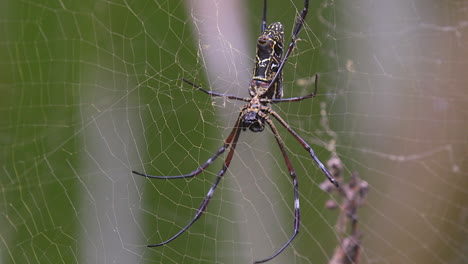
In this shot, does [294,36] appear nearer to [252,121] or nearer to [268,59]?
[268,59]


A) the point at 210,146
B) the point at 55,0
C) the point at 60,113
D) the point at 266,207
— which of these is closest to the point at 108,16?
the point at 55,0

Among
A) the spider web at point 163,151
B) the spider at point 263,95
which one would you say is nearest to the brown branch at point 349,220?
the spider at point 263,95

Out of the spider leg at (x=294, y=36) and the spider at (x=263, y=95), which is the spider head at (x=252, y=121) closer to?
the spider at (x=263, y=95)

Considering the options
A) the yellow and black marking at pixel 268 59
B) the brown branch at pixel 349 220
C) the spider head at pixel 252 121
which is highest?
the yellow and black marking at pixel 268 59

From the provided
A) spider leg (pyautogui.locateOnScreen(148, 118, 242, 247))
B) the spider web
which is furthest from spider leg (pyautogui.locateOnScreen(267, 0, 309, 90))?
spider leg (pyautogui.locateOnScreen(148, 118, 242, 247))

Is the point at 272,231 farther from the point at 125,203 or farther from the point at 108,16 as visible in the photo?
the point at 108,16
